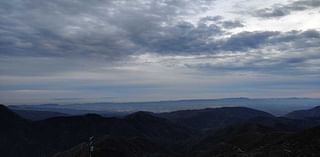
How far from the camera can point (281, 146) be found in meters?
92.4

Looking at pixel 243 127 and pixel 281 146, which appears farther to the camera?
pixel 243 127

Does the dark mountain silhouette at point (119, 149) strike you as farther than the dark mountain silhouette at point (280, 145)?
Yes

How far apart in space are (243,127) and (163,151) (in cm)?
4829

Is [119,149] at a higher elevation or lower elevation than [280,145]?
lower

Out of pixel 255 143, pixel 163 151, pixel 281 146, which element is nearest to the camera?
pixel 281 146

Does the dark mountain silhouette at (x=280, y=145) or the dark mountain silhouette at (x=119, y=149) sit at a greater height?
the dark mountain silhouette at (x=280, y=145)

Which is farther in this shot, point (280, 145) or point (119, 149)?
point (119, 149)

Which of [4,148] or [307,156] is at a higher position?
[307,156]

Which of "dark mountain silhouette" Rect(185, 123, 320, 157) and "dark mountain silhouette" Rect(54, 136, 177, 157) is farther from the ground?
"dark mountain silhouette" Rect(185, 123, 320, 157)

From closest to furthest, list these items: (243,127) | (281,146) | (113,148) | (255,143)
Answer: (281,146) < (255,143) < (113,148) < (243,127)

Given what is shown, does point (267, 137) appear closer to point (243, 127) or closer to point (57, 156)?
point (243, 127)

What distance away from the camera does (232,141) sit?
132 meters

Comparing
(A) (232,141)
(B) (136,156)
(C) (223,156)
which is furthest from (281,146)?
(B) (136,156)

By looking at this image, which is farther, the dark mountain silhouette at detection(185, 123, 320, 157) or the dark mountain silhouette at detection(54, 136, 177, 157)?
the dark mountain silhouette at detection(54, 136, 177, 157)
